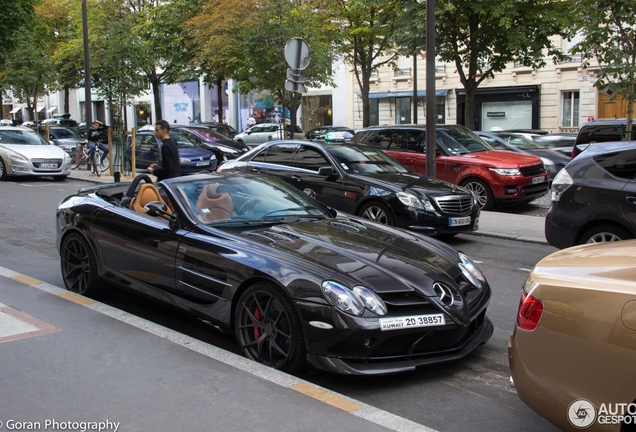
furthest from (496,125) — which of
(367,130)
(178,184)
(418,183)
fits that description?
(178,184)

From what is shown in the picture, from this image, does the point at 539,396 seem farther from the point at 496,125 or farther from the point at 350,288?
the point at 496,125

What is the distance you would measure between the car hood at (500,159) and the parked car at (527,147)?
7.54 feet

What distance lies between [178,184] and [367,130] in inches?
369

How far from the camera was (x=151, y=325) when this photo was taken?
5438 millimetres

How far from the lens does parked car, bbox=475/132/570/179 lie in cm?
1709

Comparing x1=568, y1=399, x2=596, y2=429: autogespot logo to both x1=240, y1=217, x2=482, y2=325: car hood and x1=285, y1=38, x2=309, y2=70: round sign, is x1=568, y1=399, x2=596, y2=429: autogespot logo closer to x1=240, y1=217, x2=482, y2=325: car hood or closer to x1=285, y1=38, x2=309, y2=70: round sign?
x1=240, y1=217, x2=482, y2=325: car hood

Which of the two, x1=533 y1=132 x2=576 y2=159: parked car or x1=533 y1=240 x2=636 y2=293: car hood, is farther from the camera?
x1=533 y1=132 x2=576 y2=159: parked car

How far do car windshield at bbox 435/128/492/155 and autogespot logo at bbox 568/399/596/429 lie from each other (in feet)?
37.4

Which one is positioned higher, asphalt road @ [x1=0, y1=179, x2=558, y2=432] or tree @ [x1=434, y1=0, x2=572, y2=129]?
tree @ [x1=434, y1=0, x2=572, y2=129]

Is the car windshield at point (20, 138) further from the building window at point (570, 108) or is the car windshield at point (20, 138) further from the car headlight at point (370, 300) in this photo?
the building window at point (570, 108)

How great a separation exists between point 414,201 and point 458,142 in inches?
196

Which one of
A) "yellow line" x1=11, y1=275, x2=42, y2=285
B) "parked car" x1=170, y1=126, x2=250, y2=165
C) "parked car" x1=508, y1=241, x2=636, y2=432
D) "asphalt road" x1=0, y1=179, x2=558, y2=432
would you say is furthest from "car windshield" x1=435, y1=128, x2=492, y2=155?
"parked car" x1=508, y1=241, x2=636, y2=432

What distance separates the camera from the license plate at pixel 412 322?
443cm

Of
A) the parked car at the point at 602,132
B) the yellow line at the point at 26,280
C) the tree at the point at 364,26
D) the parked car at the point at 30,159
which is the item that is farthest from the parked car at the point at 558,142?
the yellow line at the point at 26,280
